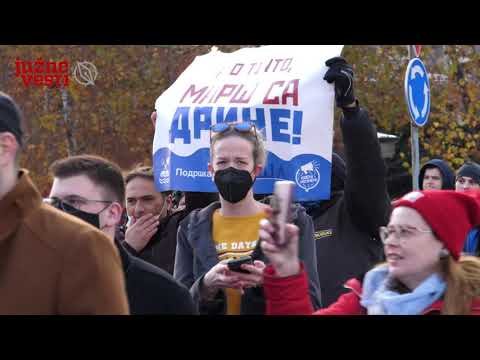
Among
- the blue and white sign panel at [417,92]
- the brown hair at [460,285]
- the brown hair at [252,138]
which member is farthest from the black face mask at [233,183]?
the blue and white sign panel at [417,92]

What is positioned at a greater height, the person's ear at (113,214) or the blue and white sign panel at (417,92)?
the blue and white sign panel at (417,92)

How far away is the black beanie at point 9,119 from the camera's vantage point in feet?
9.53

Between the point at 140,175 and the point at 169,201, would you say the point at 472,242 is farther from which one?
the point at 140,175

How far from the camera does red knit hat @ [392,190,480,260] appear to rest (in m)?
3.64

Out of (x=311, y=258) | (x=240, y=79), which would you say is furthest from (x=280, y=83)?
(x=311, y=258)

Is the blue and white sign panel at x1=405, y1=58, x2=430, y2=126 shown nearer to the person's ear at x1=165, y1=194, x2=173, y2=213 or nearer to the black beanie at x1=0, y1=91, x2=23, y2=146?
the person's ear at x1=165, y1=194, x2=173, y2=213

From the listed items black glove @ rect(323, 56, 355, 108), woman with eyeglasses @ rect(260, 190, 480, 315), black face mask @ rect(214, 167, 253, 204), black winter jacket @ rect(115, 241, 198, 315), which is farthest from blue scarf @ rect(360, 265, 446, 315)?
black glove @ rect(323, 56, 355, 108)

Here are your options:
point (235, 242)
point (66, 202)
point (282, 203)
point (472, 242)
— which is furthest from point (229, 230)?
point (472, 242)

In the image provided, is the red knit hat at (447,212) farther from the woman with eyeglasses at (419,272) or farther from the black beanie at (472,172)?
the black beanie at (472,172)

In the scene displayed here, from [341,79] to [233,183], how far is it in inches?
45.7

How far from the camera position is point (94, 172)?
4086 millimetres

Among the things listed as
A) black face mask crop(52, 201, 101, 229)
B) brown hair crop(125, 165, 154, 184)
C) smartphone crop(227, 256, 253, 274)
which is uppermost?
brown hair crop(125, 165, 154, 184)

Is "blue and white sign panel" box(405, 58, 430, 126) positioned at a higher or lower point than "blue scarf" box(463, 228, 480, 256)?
higher

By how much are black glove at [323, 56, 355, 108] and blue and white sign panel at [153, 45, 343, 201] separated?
182 millimetres
